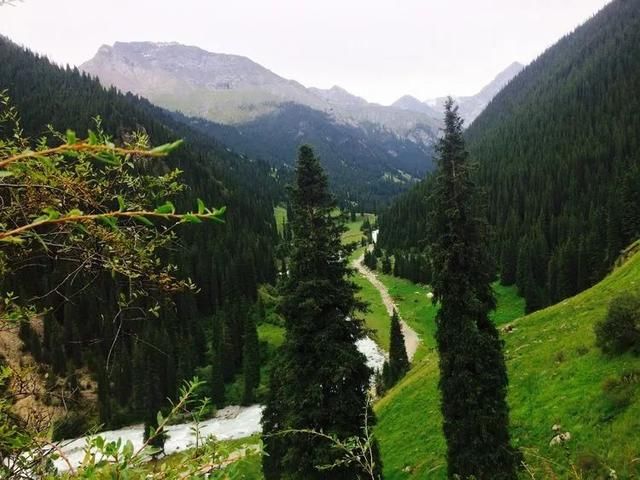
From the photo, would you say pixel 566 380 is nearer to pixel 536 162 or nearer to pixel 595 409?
pixel 595 409

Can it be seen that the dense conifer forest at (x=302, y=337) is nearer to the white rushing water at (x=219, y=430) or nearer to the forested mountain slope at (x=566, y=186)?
the white rushing water at (x=219, y=430)

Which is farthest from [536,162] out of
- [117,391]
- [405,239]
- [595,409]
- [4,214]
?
[4,214]

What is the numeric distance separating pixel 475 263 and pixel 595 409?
839cm

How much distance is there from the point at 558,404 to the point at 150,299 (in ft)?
74.7

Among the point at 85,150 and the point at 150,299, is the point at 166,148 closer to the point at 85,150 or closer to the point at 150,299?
the point at 85,150

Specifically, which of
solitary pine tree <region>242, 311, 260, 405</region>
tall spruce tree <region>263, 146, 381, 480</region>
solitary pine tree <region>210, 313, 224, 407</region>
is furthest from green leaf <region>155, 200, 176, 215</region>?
solitary pine tree <region>242, 311, 260, 405</region>

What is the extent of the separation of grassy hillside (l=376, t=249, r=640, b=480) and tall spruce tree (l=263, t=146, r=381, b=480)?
6.42 m

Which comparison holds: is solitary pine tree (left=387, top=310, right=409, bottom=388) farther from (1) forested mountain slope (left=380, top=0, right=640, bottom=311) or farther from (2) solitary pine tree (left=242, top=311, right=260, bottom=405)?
(2) solitary pine tree (left=242, top=311, right=260, bottom=405)

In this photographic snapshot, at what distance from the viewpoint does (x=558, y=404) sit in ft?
71.4

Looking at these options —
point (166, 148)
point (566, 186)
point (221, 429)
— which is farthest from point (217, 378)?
point (566, 186)

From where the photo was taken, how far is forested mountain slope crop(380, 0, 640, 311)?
69.1 meters

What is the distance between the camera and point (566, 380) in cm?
2325

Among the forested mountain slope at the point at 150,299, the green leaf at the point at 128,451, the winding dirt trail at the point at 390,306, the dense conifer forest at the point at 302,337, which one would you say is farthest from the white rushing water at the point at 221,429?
the green leaf at the point at 128,451

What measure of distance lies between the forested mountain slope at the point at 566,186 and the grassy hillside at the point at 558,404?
8.17m
